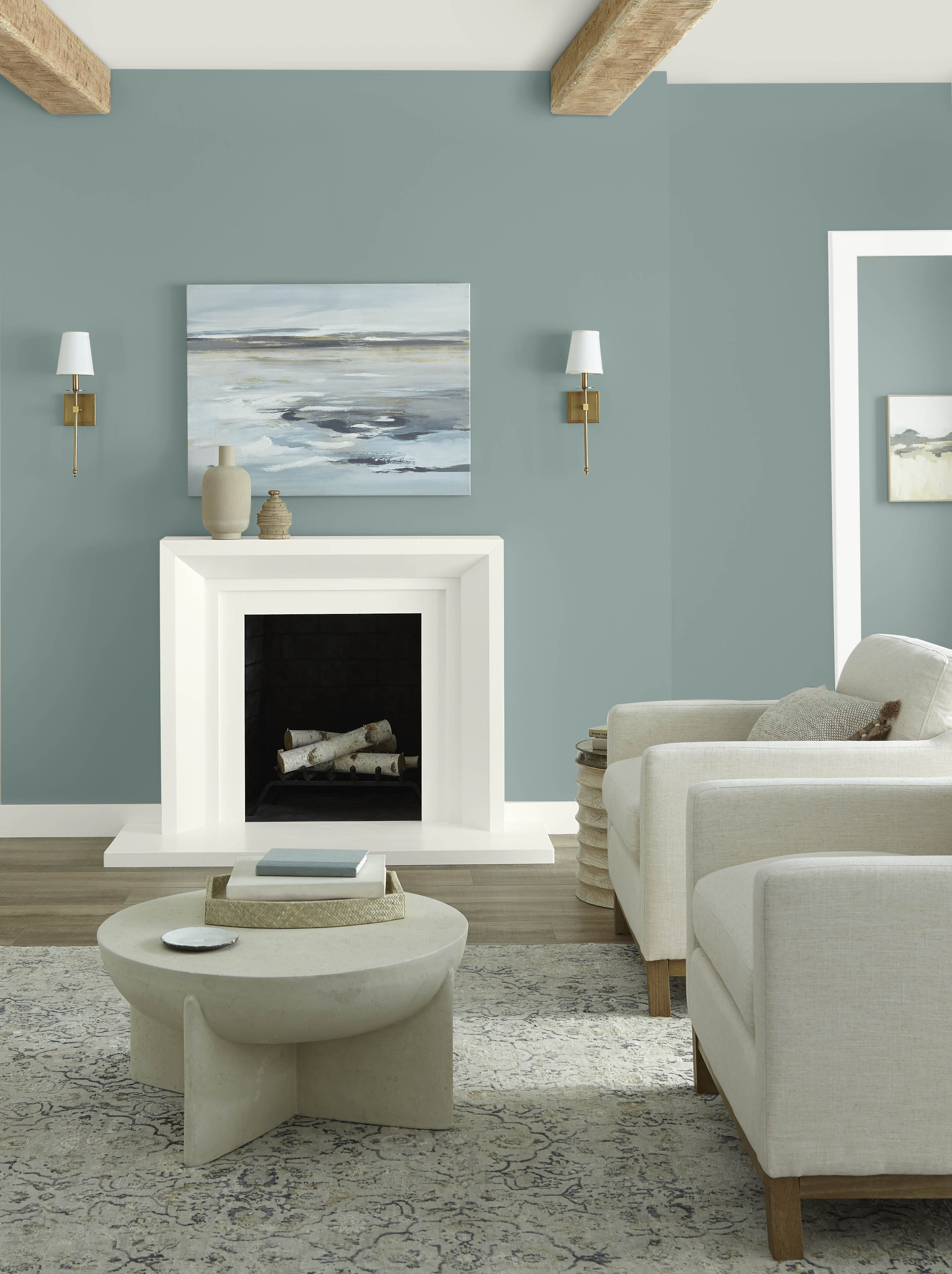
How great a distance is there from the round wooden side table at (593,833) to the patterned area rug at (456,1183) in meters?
0.99

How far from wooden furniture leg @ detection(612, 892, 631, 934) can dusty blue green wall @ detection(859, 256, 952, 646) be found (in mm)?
2996

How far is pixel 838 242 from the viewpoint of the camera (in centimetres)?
476

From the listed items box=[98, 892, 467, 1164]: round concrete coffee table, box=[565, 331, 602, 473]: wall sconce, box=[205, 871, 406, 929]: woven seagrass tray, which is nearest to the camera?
box=[98, 892, 467, 1164]: round concrete coffee table

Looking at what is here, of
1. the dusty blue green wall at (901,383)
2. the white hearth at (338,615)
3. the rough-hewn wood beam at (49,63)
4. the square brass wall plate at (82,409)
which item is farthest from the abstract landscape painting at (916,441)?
the rough-hewn wood beam at (49,63)

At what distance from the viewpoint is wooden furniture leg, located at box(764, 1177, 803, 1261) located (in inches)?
67.0

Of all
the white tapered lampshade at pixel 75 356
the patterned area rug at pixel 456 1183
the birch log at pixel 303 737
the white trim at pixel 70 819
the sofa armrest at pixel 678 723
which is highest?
the white tapered lampshade at pixel 75 356

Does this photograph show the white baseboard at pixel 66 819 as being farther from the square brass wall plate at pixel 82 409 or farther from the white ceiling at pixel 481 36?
the white ceiling at pixel 481 36

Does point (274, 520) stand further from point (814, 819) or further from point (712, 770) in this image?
point (814, 819)

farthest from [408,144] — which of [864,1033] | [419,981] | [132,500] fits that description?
[864,1033]

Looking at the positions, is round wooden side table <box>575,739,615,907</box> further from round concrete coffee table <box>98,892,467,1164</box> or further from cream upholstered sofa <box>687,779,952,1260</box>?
cream upholstered sofa <box>687,779,952,1260</box>

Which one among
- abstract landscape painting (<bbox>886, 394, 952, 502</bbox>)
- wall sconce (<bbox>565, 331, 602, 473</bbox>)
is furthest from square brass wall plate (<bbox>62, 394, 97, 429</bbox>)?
abstract landscape painting (<bbox>886, 394, 952, 502</bbox>)

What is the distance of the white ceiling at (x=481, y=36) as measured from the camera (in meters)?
3.92

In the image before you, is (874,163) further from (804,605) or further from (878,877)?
(878,877)

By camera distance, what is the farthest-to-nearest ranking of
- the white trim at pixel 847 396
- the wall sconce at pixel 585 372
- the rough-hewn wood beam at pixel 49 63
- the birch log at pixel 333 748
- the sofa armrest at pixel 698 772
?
the white trim at pixel 847 396
the birch log at pixel 333 748
the wall sconce at pixel 585 372
the rough-hewn wood beam at pixel 49 63
the sofa armrest at pixel 698 772
